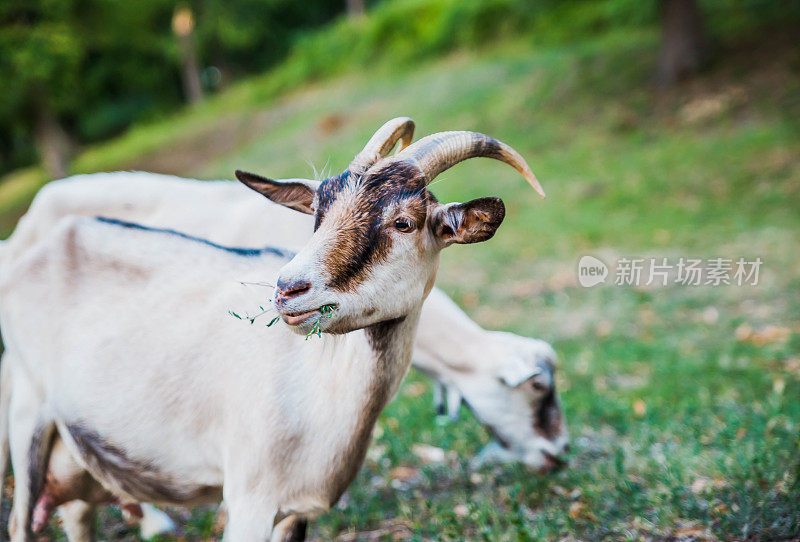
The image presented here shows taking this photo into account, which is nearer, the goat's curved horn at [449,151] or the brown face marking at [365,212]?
the brown face marking at [365,212]

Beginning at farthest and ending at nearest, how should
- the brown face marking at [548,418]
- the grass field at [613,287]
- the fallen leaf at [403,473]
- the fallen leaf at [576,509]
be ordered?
the fallen leaf at [403,473] → the brown face marking at [548,418] → the grass field at [613,287] → the fallen leaf at [576,509]

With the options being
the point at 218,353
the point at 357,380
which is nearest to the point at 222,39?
the point at 218,353

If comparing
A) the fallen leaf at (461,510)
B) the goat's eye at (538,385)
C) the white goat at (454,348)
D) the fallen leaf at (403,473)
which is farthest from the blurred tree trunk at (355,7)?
the fallen leaf at (461,510)

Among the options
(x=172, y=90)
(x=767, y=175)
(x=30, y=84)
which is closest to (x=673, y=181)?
(x=767, y=175)

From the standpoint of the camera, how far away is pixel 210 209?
188 inches

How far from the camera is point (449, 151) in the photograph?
8.53 ft

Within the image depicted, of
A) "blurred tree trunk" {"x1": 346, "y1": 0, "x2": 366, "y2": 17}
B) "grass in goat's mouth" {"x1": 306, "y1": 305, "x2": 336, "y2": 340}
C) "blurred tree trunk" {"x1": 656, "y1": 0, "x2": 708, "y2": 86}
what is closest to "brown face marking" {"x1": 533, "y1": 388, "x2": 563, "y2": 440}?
"grass in goat's mouth" {"x1": 306, "y1": 305, "x2": 336, "y2": 340}

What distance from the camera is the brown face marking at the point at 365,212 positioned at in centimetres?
229

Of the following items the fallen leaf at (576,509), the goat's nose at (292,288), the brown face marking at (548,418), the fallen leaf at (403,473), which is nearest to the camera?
the goat's nose at (292,288)

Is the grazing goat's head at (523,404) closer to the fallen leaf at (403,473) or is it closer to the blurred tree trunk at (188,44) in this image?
the fallen leaf at (403,473)

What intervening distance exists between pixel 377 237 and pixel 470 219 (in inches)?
14.0

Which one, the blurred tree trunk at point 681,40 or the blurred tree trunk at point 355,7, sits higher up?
the blurred tree trunk at point 355,7

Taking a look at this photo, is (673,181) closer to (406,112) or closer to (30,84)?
(406,112)

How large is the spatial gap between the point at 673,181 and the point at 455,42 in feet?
38.2
